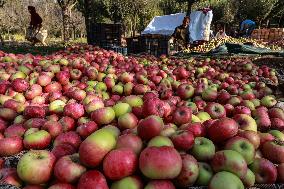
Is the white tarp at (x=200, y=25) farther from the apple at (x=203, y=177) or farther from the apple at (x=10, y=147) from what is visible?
the apple at (x=203, y=177)

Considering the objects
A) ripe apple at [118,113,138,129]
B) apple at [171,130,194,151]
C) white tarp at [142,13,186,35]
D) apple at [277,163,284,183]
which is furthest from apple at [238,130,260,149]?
white tarp at [142,13,186,35]

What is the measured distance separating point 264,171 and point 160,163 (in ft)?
2.50

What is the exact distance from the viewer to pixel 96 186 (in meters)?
1.84

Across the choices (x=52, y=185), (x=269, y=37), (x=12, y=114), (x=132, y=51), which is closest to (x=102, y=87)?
(x=12, y=114)

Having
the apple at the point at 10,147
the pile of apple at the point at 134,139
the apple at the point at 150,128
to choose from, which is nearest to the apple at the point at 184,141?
the pile of apple at the point at 134,139

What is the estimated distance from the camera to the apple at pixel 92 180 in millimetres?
1850

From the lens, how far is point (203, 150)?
84.0 inches

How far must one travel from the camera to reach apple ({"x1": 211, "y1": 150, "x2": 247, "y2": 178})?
1.96m

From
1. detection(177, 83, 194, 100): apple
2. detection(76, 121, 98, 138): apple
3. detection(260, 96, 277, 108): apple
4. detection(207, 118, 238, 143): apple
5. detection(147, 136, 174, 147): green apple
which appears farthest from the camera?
detection(177, 83, 194, 100): apple

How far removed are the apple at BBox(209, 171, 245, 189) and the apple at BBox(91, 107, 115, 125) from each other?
1116 millimetres

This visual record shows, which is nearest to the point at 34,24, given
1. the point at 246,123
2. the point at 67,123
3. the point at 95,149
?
the point at 67,123

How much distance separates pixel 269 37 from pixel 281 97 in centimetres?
1751

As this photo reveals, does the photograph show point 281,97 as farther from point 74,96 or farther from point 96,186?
point 96,186

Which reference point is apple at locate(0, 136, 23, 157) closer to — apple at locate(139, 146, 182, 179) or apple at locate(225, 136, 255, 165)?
apple at locate(139, 146, 182, 179)
